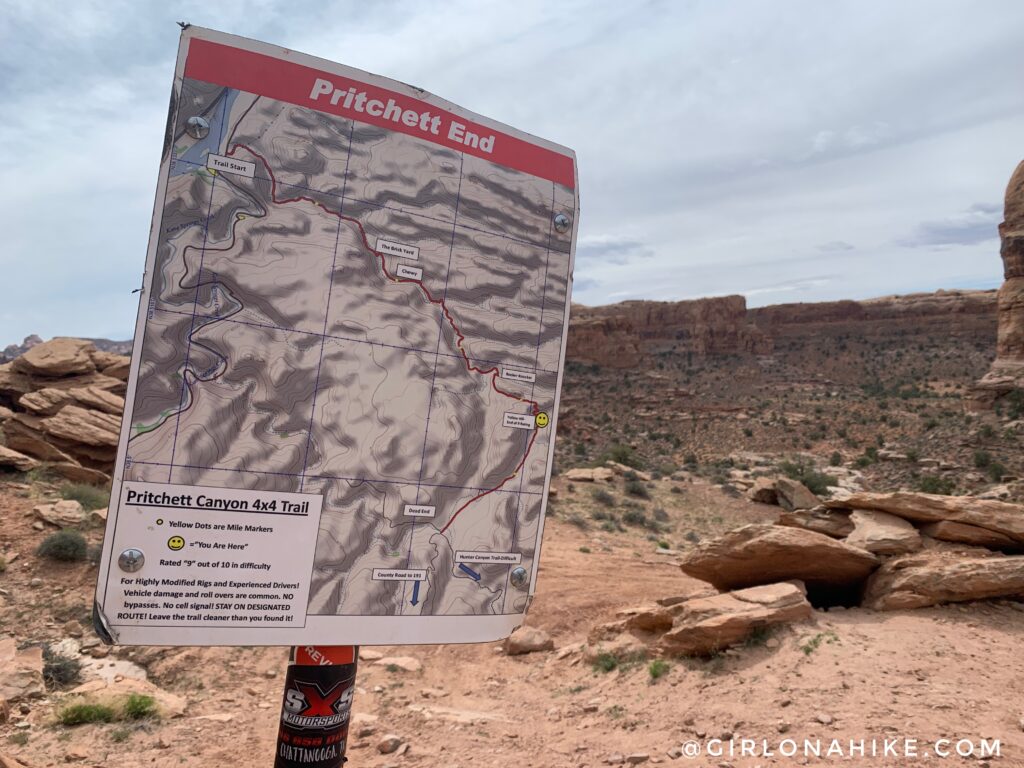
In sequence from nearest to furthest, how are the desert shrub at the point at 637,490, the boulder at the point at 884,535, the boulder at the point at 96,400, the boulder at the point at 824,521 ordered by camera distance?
the boulder at the point at 884,535 → the boulder at the point at 824,521 → the boulder at the point at 96,400 → the desert shrub at the point at 637,490

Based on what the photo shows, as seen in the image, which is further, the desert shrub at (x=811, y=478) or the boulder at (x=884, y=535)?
the desert shrub at (x=811, y=478)

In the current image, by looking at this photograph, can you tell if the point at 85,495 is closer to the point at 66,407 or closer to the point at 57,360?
the point at 66,407

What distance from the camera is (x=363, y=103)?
2.00m

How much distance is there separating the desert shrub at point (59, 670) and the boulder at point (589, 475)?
16.9 m

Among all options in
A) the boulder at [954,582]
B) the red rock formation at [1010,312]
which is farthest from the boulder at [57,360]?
the red rock formation at [1010,312]

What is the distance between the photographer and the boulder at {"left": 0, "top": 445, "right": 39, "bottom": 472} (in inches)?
501

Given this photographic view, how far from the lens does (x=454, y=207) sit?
6.88 feet

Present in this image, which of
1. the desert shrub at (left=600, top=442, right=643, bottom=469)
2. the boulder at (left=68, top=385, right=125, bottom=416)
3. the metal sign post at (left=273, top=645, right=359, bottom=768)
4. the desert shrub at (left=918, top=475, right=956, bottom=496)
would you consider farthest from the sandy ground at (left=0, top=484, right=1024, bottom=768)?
the desert shrub at (left=600, top=442, right=643, bottom=469)

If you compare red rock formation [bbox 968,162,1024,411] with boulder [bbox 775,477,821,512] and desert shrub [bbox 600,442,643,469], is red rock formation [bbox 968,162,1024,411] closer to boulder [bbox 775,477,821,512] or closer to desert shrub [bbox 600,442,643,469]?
boulder [bbox 775,477,821,512]

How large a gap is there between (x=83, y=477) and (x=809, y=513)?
14283 mm

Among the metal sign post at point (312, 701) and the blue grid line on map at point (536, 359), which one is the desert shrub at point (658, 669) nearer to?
the blue grid line on map at point (536, 359)

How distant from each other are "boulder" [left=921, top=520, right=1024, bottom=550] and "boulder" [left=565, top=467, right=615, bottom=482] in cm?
1544

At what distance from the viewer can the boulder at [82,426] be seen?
46.1 ft

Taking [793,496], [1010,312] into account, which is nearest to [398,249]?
[793,496]
